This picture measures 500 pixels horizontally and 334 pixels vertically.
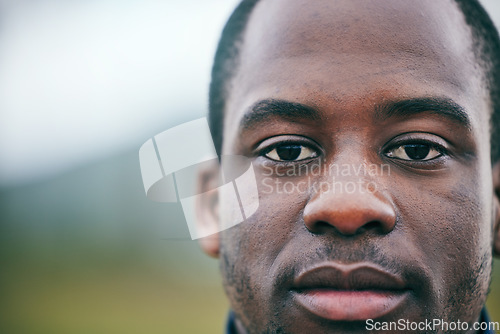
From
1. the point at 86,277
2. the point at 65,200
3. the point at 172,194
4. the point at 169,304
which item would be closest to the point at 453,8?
the point at 172,194

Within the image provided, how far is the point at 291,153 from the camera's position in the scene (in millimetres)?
1893

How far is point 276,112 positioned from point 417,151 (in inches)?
24.6

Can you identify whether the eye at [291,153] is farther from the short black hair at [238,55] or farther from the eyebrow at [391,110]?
the short black hair at [238,55]

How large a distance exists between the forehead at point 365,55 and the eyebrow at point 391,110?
3 centimetres

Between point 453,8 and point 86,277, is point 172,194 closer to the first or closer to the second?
point 453,8

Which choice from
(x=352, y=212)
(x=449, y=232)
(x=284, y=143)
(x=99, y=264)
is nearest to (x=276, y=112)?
(x=284, y=143)

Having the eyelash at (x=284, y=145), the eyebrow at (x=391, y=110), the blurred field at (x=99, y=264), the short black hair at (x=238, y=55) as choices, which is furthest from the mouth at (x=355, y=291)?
the blurred field at (x=99, y=264)

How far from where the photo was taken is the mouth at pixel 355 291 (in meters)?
1.59

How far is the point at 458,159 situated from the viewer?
71.8 inches

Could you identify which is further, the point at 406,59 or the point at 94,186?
the point at 94,186

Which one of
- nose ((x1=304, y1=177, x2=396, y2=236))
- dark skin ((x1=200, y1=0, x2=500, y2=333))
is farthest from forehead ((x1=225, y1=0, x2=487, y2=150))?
nose ((x1=304, y1=177, x2=396, y2=236))

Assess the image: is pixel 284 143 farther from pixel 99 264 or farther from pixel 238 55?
pixel 99 264

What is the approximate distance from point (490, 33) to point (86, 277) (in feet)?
51.3

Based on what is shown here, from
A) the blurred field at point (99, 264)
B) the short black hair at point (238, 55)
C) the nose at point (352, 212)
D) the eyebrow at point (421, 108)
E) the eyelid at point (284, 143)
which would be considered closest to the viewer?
the nose at point (352, 212)
